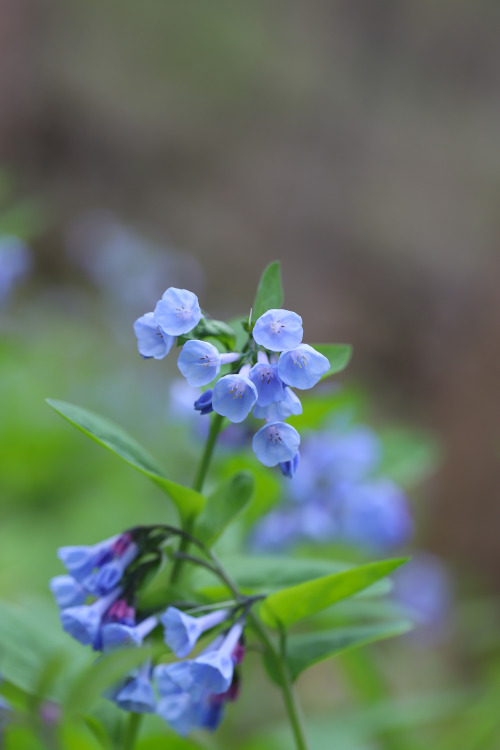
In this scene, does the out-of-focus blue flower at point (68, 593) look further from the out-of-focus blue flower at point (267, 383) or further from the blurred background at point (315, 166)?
the blurred background at point (315, 166)

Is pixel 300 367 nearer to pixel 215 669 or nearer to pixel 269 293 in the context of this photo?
pixel 269 293

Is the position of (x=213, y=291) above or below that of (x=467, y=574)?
above

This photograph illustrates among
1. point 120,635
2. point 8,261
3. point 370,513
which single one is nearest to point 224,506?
point 120,635

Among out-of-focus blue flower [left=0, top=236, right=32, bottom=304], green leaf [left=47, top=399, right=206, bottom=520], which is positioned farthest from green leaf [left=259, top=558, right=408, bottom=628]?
out-of-focus blue flower [left=0, top=236, right=32, bottom=304]

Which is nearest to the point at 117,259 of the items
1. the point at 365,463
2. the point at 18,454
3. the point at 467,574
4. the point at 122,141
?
the point at 18,454

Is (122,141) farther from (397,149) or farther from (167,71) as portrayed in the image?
(397,149)

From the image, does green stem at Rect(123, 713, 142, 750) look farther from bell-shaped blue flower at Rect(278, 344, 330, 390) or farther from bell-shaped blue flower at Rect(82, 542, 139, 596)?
bell-shaped blue flower at Rect(278, 344, 330, 390)

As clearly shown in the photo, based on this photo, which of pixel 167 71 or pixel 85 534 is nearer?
pixel 85 534
